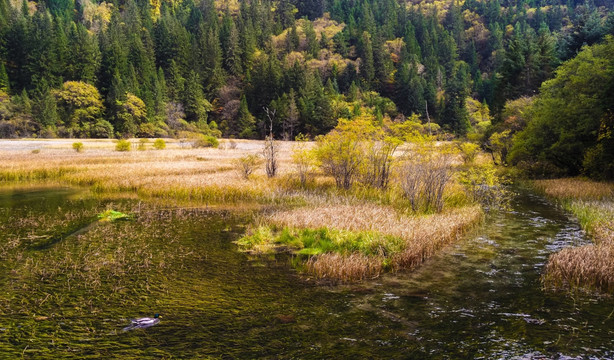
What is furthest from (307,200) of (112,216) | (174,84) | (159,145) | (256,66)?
(256,66)

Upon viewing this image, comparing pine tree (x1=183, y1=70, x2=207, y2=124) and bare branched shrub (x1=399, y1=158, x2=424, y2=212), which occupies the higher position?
pine tree (x1=183, y1=70, x2=207, y2=124)

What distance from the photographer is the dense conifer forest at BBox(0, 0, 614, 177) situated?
43.3 meters

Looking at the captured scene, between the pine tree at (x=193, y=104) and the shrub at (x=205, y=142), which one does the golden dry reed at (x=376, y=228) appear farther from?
the pine tree at (x=193, y=104)

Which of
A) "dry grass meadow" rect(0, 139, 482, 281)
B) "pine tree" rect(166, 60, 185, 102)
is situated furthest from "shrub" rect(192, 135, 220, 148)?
"pine tree" rect(166, 60, 185, 102)

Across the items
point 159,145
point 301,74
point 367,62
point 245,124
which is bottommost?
point 159,145

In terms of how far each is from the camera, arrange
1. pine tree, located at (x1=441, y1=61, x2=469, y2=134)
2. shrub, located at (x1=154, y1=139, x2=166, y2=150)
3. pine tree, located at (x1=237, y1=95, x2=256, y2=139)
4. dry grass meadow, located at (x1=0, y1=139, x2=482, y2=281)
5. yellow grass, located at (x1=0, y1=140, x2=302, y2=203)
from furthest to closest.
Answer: pine tree, located at (x1=441, y1=61, x2=469, y2=134), pine tree, located at (x1=237, y1=95, x2=256, y2=139), shrub, located at (x1=154, y1=139, x2=166, y2=150), yellow grass, located at (x1=0, y1=140, x2=302, y2=203), dry grass meadow, located at (x1=0, y1=139, x2=482, y2=281)

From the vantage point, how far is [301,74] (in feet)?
382

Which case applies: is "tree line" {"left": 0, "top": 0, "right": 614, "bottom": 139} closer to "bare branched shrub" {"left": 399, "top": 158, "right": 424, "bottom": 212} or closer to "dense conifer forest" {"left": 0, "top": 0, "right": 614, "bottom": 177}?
"dense conifer forest" {"left": 0, "top": 0, "right": 614, "bottom": 177}

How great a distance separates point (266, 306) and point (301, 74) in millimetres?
111642

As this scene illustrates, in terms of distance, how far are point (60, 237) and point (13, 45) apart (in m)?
117

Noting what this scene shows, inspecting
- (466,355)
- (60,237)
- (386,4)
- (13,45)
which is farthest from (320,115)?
(386,4)

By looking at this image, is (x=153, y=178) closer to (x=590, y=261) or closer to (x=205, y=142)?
(x=590, y=261)

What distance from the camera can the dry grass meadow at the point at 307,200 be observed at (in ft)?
42.7

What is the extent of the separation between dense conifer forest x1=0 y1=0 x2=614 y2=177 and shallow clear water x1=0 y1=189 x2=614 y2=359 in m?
22.6
